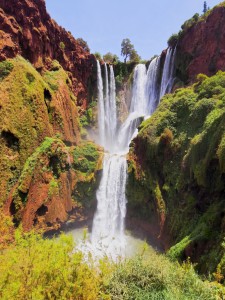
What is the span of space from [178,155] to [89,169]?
9739mm

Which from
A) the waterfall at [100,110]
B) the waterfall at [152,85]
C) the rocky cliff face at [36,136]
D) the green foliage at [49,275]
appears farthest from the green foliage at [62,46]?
the green foliage at [49,275]

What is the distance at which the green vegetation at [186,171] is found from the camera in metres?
17.3

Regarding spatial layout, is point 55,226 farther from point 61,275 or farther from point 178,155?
point 61,275

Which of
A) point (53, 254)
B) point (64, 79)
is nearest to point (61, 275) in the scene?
point (53, 254)

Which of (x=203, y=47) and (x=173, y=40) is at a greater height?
(x=173, y=40)

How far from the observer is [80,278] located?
338 inches

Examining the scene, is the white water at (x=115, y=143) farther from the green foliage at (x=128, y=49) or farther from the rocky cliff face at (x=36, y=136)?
the green foliage at (x=128, y=49)

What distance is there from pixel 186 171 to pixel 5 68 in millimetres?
21134

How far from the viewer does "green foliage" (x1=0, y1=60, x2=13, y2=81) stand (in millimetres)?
30781

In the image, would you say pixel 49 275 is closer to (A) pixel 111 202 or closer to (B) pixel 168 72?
(A) pixel 111 202

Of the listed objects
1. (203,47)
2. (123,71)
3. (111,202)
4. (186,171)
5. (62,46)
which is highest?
(203,47)

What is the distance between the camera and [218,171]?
19500mm

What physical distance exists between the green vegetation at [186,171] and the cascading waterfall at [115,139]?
1662mm

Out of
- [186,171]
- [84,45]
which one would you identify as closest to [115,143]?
[84,45]
